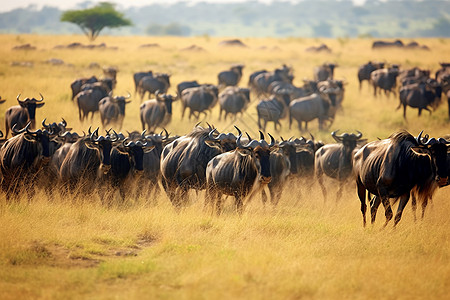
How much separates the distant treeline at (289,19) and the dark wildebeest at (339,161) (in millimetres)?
128496

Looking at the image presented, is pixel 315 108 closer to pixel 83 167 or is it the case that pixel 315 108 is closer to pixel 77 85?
pixel 77 85

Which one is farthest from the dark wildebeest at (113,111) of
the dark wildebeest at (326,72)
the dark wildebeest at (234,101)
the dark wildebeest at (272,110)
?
the dark wildebeest at (326,72)

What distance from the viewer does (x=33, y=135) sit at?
11.0 metres

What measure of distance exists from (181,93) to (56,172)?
427 inches

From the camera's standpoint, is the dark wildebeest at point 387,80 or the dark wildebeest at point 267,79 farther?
the dark wildebeest at point 267,79

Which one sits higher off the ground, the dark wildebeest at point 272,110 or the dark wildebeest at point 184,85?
the dark wildebeest at point 184,85

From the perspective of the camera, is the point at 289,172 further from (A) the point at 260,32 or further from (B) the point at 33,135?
(A) the point at 260,32

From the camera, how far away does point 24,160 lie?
35.0 feet

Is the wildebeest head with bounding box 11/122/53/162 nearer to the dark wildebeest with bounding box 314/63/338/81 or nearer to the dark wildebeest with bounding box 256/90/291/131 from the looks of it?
the dark wildebeest with bounding box 256/90/291/131

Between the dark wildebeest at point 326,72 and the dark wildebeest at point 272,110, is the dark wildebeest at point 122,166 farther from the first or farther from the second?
the dark wildebeest at point 326,72

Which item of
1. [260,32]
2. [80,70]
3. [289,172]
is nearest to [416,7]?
[260,32]

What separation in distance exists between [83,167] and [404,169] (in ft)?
18.1

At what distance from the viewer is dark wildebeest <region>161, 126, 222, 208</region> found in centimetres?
1023

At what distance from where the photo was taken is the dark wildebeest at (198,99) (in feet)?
66.6
